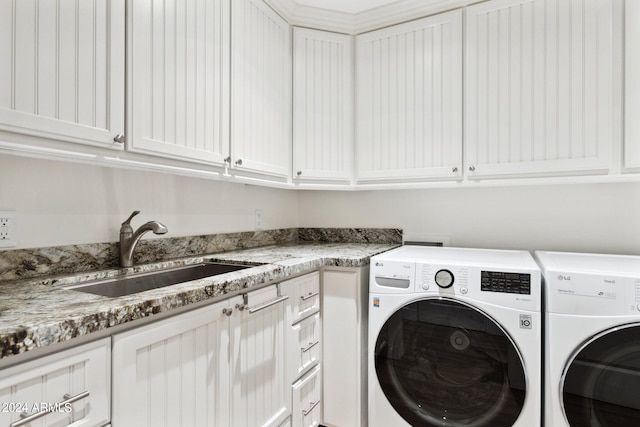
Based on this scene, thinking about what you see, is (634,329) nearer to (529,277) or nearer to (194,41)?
(529,277)

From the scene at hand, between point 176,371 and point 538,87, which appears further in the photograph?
point 538,87

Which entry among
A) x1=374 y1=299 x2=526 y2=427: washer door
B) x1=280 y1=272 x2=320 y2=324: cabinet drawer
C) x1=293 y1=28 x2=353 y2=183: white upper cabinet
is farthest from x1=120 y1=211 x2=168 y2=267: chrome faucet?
x1=374 y1=299 x2=526 y2=427: washer door

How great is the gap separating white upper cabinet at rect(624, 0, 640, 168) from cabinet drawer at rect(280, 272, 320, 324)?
1577mm

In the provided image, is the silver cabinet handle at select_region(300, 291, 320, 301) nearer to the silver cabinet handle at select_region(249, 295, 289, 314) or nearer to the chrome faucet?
the silver cabinet handle at select_region(249, 295, 289, 314)

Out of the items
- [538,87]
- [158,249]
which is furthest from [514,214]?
[158,249]

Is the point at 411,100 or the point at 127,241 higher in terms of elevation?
the point at 411,100

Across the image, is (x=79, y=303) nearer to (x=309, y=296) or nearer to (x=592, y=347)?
(x=309, y=296)

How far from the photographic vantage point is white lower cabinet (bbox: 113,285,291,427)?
2.87 ft

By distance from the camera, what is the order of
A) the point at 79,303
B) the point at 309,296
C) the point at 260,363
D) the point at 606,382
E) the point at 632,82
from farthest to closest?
the point at 309,296 → the point at 632,82 → the point at 260,363 → the point at 606,382 → the point at 79,303

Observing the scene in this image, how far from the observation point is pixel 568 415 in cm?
127

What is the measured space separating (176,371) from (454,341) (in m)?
1.10

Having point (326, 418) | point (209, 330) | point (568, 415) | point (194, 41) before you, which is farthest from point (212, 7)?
point (568, 415)

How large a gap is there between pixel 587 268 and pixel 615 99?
85cm

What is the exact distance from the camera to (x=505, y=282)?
4.54 ft
